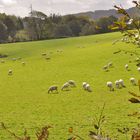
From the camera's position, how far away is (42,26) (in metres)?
94.9

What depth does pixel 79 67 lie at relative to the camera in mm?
27766

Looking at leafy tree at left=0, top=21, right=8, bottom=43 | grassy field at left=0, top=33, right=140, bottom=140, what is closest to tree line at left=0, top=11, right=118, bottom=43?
leafy tree at left=0, top=21, right=8, bottom=43

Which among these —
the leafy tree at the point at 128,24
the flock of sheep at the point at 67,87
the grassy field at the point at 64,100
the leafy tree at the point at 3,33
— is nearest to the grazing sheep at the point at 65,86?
the flock of sheep at the point at 67,87

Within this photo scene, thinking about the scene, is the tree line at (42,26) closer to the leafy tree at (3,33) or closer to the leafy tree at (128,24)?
the leafy tree at (3,33)

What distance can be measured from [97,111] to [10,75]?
1423 centimetres

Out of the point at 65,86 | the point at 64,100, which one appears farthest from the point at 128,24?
the point at 65,86

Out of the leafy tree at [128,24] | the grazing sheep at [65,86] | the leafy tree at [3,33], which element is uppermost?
the leafy tree at [128,24]

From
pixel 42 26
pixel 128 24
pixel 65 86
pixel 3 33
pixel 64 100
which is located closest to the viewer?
pixel 128 24

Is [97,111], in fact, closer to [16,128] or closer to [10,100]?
[16,128]

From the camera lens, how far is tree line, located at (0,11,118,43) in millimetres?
92500

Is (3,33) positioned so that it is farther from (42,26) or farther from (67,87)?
A: (67,87)

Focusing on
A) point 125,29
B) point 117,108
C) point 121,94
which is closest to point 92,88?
point 121,94

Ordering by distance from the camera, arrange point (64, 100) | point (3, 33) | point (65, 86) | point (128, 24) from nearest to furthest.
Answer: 1. point (128, 24)
2. point (64, 100)
3. point (65, 86)
4. point (3, 33)

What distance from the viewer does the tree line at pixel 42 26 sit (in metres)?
92.5
